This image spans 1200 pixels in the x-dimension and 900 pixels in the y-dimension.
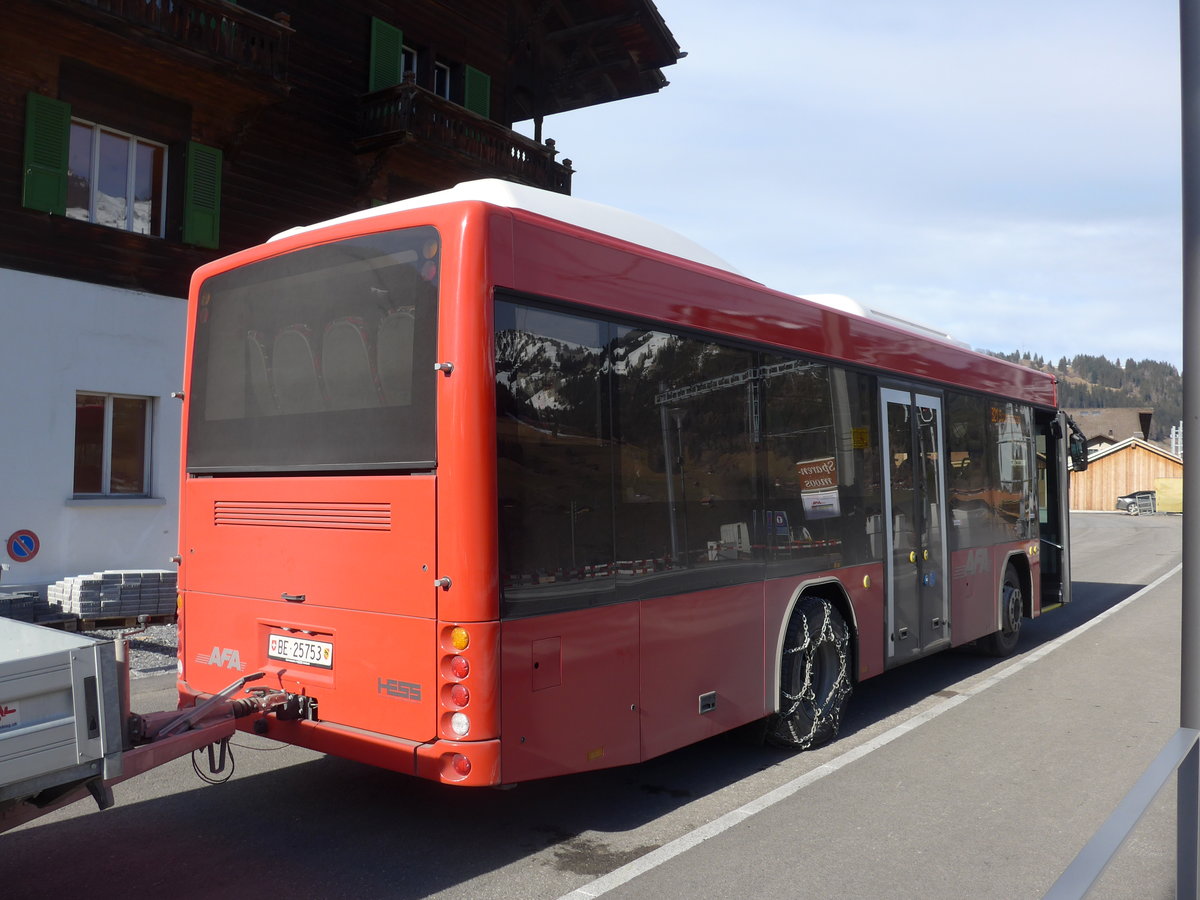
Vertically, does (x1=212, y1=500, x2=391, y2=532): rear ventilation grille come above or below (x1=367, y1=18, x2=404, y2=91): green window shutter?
below

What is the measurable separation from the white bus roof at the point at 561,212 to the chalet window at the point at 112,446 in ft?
31.3

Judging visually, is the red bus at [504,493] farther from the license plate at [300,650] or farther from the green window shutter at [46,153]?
the green window shutter at [46,153]

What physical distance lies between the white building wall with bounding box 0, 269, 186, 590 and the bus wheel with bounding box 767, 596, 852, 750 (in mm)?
9885

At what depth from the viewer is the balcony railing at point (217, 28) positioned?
12.8 m

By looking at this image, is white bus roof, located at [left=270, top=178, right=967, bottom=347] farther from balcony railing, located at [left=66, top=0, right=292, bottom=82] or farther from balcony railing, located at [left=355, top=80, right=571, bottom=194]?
balcony railing, located at [left=355, top=80, right=571, bottom=194]

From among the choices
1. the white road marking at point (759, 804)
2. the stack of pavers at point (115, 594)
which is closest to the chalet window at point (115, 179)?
the stack of pavers at point (115, 594)

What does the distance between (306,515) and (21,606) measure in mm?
7677

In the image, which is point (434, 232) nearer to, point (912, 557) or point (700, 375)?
point (700, 375)

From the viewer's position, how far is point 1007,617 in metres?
10.2

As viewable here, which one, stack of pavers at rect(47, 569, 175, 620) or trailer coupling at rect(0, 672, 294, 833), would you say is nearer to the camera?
trailer coupling at rect(0, 672, 294, 833)

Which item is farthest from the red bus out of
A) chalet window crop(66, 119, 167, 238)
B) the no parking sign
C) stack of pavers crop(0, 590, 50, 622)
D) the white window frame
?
chalet window crop(66, 119, 167, 238)

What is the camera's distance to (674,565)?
17.6 ft

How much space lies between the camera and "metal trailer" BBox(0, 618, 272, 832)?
3283 millimetres

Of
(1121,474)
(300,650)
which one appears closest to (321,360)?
(300,650)
